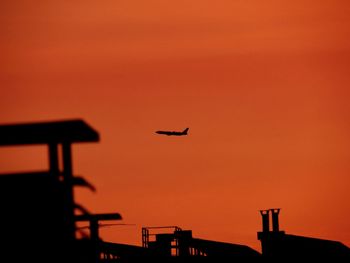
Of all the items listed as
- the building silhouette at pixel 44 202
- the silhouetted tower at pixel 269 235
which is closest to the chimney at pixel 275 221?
the silhouetted tower at pixel 269 235

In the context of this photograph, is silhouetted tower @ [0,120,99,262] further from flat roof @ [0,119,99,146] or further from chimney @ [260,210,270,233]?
chimney @ [260,210,270,233]

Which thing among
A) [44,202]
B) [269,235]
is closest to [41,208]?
[44,202]

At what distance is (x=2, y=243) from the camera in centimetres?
1602

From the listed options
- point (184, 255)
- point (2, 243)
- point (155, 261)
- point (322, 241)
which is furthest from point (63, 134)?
point (184, 255)

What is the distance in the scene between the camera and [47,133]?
53.1 ft

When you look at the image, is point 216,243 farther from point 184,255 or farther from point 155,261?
point 155,261

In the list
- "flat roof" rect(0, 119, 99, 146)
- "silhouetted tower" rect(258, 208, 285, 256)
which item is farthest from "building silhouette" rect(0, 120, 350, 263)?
"silhouetted tower" rect(258, 208, 285, 256)

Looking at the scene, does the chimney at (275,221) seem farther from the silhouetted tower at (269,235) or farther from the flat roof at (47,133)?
the flat roof at (47,133)

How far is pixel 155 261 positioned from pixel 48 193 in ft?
159

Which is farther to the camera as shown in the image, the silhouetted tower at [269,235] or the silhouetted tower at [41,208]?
the silhouetted tower at [269,235]

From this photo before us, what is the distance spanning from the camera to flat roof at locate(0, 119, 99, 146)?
15789 millimetres

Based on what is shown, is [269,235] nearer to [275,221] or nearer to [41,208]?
[275,221]

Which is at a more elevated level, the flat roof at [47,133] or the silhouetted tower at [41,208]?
the flat roof at [47,133]

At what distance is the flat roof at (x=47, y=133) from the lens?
15789 mm
